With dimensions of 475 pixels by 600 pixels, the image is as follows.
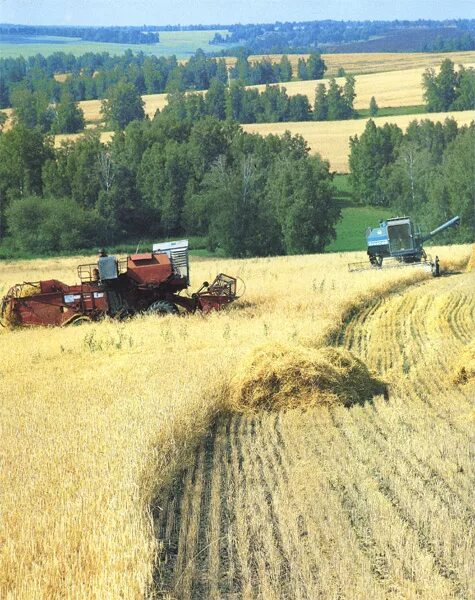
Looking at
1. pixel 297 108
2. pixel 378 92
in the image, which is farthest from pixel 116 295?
pixel 378 92

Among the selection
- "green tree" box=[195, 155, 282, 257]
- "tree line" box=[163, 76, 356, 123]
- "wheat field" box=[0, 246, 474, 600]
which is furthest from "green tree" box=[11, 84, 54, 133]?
"wheat field" box=[0, 246, 474, 600]

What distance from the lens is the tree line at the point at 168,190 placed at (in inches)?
2307

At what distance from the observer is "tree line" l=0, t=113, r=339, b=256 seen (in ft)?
192

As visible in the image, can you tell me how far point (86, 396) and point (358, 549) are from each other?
6036 millimetres

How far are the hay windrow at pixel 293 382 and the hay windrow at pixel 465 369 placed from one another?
1075 mm

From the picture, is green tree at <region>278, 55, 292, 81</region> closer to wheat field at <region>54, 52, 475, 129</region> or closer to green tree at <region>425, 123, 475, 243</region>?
wheat field at <region>54, 52, 475, 129</region>

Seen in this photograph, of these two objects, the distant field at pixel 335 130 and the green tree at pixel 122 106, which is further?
the green tree at pixel 122 106

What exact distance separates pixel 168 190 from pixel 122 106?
3955 centimetres

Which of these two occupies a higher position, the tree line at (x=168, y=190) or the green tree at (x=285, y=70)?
the green tree at (x=285, y=70)

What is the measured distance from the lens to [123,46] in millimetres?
125688

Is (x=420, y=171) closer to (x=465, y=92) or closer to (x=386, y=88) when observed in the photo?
(x=465, y=92)

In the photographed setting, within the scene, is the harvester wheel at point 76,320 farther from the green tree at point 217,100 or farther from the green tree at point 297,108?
the green tree at point 297,108

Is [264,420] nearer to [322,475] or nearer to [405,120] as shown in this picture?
[322,475]

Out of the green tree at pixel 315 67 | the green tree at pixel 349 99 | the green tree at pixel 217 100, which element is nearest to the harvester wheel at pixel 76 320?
the green tree at pixel 217 100
